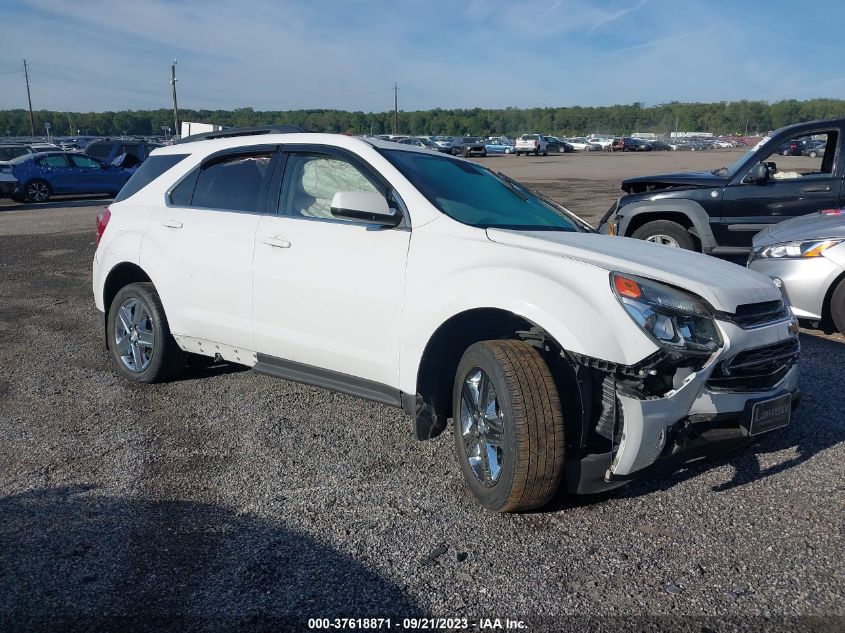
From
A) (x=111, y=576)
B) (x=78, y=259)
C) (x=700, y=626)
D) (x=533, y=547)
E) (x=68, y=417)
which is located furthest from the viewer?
Result: (x=78, y=259)

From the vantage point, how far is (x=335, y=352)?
4.26 metres

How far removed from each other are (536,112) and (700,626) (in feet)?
551

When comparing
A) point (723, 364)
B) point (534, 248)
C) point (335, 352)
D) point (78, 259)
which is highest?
point (534, 248)

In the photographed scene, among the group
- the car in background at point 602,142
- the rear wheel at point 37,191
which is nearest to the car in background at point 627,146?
the car in background at point 602,142

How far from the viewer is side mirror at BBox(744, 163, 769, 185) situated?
346 inches

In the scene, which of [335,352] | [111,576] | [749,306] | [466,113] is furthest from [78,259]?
[466,113]

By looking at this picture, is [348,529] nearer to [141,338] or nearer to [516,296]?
[516,296]

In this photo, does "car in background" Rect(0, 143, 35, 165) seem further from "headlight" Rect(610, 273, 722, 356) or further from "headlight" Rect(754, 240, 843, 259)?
"headlight" Rect(610, 273, 722, 356)

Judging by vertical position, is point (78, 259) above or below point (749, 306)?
below

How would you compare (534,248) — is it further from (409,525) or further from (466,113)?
(466,113)

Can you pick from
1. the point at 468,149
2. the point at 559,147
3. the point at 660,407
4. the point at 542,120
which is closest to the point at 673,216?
the point at 660,407

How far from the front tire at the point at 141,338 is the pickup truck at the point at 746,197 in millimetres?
5364

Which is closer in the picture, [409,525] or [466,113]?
[409,525]

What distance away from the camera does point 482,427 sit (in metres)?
3.71
